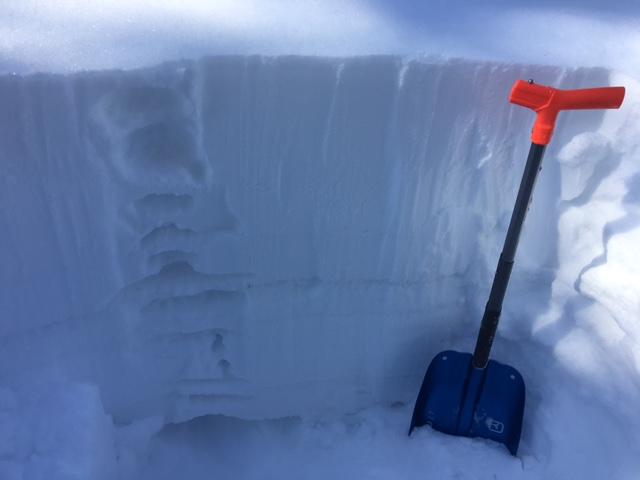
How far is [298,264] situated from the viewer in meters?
1.43

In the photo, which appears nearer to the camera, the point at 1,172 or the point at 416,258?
the point at 1,172

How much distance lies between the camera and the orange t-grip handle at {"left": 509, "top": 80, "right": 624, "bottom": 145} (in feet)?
3.76

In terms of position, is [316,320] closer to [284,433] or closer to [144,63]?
[284,433]

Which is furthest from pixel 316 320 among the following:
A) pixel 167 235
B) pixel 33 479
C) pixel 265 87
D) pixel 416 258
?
pixel 33 479

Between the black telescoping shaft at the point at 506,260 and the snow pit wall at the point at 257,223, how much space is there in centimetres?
11

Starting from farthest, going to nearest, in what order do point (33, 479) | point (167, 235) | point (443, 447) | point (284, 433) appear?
point (284, 433), point (443, 447), point (167, 235), point (33, 479)

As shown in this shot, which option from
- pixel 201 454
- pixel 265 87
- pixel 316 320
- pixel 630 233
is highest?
pixel 265 87

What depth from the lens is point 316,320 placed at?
1.51 m

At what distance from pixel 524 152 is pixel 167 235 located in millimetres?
868

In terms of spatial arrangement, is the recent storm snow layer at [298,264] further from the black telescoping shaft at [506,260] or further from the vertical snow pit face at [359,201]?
the black telescoping shaft at [506,260]

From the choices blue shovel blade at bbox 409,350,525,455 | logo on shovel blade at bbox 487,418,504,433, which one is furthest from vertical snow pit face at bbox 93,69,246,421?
logo on shovel blade at bbox 487,418,504,433

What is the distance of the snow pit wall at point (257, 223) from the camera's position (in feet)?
4.02

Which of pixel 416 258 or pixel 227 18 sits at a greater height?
pixel 227 18

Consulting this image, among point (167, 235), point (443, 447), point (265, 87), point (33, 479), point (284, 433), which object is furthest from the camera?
point (284, 433)
